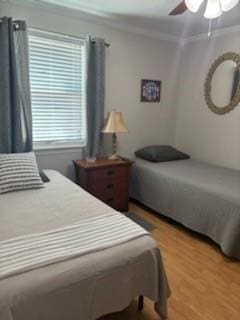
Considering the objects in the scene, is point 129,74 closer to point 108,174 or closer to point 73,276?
point 108,174

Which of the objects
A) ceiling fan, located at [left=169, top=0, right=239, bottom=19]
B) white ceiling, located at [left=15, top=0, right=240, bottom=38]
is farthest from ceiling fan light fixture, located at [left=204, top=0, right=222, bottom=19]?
white ceiling, located at [left=15, top=0, right=240, bottom=38]

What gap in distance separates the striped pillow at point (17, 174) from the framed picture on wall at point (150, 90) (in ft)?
6.76

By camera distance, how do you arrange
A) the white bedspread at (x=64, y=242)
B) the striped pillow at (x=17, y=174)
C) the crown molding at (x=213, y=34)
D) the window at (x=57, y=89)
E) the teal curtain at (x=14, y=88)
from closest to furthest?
1. the white bedspread at (x=64, y=242)
2. the striped pillow at (x=17, y=174)
3. the teal curtain at (x=14, y=88)
4. the window at (x=57, y=89)
5. the crown molding at (x=213, y=34)

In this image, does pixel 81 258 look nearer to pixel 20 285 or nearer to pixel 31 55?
pixel 20 285

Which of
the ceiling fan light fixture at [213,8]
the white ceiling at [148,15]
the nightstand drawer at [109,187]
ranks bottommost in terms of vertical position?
the nightstand drawer at [109,187]

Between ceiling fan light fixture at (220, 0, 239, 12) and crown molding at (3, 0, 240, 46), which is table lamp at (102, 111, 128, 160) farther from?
ceiling fan light fixture at (220, 0, 239, 12)

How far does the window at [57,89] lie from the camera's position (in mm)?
2871

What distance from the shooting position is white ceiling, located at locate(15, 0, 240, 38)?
2684 millimetres

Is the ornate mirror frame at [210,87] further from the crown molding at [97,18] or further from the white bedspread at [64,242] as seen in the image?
the white bedspread at [64,242]

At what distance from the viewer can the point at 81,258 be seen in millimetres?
1278

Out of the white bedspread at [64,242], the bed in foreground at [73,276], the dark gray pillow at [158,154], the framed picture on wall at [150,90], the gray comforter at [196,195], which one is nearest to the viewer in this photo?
the bed in foreground at [73,276]

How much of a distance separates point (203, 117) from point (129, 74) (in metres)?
1.27

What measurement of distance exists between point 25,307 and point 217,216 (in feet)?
6.44

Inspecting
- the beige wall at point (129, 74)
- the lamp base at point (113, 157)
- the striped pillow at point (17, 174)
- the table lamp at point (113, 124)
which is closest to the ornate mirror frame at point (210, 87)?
the beige wall at point (129, 74)
